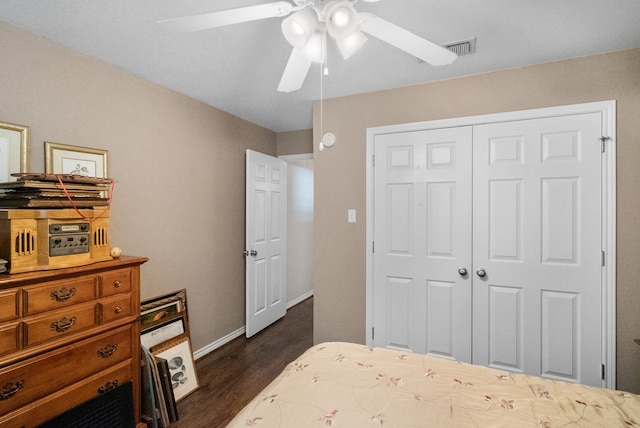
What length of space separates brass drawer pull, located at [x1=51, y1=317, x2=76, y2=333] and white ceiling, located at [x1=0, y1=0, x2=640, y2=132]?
1.59 meters

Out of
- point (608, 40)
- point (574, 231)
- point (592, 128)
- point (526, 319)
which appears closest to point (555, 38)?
point (608, 40)

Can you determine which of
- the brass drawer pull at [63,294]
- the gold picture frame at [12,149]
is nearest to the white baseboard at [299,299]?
the brass drawer pull at [63,294]

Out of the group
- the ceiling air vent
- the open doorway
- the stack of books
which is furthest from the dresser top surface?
the open doorway

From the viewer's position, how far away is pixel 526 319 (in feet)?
7.55

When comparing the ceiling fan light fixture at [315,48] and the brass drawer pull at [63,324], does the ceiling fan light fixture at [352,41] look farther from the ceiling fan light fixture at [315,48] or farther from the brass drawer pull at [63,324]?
the brass drawer pull at [63,324]

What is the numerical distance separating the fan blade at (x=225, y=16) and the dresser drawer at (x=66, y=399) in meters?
1.76

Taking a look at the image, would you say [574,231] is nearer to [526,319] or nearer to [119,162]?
[526,319]

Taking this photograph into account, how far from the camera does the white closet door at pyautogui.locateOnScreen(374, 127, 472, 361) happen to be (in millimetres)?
2471

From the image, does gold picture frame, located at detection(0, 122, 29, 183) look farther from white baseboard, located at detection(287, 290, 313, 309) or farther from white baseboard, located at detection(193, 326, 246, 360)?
white baseboard, located at detection(287, 290, 313, 309)

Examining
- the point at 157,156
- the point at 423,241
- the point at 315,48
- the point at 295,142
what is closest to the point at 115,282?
the point at 157,156

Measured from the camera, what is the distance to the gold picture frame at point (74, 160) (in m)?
1.92

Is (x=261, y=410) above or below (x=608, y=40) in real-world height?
below

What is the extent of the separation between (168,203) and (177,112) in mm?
803

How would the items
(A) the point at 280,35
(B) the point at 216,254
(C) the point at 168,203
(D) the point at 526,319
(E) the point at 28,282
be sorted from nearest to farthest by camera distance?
(E) the point at 28,282
(A) the point at 280,35
(D) the point at 526,319
(C) the point at 168,203
(B) the point at 216,254
